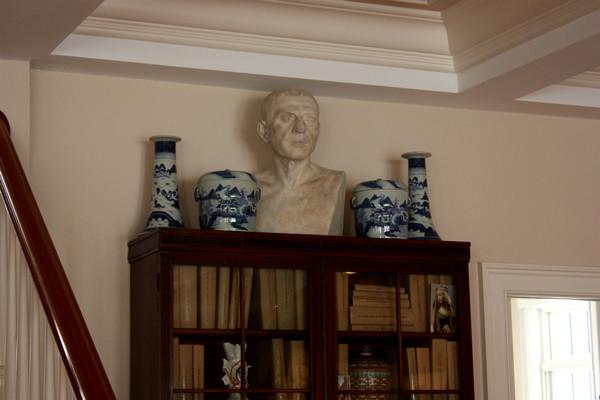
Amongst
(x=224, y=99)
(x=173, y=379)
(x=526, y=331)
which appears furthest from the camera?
(x=526, y=331)

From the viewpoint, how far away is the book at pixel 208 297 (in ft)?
14.5

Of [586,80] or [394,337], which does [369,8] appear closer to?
[586,80]

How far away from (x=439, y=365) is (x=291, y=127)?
117 centimetres

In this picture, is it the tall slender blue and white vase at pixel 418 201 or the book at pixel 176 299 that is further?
the tall slender blue and white vase at pixel 418 201

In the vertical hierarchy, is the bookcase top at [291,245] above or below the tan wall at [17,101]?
below

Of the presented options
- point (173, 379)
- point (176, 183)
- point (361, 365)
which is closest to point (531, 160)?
point (361, 365)

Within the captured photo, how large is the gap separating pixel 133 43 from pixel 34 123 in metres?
0.51

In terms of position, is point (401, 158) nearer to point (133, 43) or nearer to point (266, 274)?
point (266, 274)

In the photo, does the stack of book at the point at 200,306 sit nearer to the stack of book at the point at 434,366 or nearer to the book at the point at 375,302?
the book at the point at 375,302

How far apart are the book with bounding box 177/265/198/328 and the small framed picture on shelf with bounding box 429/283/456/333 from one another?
103cm

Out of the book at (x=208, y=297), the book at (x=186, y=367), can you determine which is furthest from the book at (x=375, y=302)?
the book at (x=186, y=367)

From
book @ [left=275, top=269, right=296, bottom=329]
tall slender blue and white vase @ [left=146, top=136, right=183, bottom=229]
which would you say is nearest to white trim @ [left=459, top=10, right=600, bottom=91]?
book @ [left=275, top=269, right=296, bottom=329]

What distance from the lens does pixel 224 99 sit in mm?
5004

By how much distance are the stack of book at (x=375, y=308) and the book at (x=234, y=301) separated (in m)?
0.50
